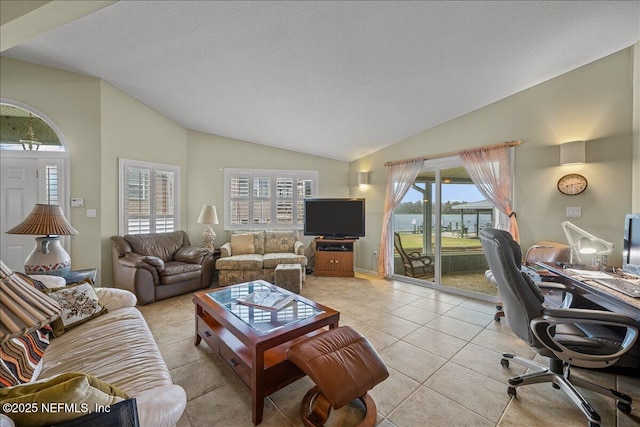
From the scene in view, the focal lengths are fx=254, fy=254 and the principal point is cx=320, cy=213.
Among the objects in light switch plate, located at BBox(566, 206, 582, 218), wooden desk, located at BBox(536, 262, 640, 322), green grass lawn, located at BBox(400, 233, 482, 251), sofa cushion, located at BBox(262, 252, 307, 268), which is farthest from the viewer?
sofa cushion, located at BBox(262, 252, 307, 268)

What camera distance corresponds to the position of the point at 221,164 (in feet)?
17.0

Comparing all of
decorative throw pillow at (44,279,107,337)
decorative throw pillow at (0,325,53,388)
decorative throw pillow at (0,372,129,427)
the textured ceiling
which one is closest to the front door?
the textured ceiling

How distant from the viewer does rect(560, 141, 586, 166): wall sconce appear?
111 inches

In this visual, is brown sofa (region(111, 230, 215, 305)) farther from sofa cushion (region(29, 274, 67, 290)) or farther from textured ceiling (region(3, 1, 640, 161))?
textured ceiling (region(3, 1, 640, 161))

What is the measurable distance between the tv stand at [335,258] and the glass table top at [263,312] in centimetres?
251

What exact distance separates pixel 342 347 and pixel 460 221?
3.26m

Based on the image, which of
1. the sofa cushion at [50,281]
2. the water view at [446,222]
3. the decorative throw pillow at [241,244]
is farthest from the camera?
the decorative throw pillow at [241,244]

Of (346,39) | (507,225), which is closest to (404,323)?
(507,225)

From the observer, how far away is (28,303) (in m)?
0.66

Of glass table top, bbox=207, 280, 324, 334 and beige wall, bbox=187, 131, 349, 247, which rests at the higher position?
beige wall, bbox=187, 131, 349, 247

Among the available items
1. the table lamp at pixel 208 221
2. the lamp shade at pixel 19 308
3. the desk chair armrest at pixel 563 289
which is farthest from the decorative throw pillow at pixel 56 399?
the table lamp at pixel 208 221

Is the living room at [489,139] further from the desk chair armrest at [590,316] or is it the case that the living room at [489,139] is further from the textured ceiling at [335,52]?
the desk chair armrest at [590,316]

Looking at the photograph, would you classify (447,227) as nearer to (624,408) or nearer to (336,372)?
(624,408)

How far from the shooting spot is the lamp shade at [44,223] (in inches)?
96.7
